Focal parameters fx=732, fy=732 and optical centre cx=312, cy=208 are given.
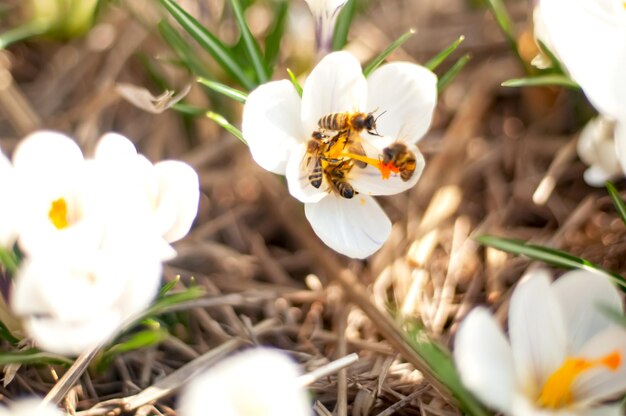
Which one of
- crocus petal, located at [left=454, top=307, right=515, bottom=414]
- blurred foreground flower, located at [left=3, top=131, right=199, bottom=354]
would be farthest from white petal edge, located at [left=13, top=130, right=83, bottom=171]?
crocus petal, located at [left=454, top=307, right=515, bottom=414]

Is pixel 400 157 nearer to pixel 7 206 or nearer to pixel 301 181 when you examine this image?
pixel 301 181

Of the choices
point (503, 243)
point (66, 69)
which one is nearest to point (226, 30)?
point (66, 69)

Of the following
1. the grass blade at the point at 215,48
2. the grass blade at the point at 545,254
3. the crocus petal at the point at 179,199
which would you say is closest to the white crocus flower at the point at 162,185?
the crocus petal at the point at 179,199

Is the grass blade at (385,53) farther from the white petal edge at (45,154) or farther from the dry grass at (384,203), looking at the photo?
the white petal edge at (45,154)

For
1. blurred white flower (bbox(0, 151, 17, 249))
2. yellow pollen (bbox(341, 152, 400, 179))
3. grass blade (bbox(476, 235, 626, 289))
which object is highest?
blurred white flower (bbox(0, 151, 17, 249))

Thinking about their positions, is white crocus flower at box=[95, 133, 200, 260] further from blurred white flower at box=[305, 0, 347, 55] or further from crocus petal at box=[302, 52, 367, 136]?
blurred white flower at box=[305, 0, 347, 55]

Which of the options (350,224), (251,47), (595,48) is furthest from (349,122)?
(595,48)
